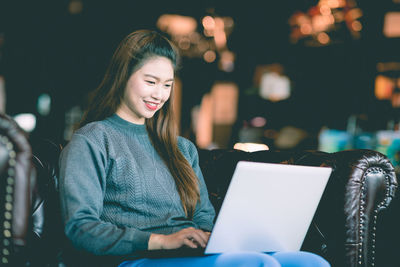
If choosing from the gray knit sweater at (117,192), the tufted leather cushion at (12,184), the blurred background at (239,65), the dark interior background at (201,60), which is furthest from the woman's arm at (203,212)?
the dark interior background at (201,60)

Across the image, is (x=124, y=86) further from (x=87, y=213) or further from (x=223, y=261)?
(x=223, y=261)

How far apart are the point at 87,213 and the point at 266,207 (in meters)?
0.51

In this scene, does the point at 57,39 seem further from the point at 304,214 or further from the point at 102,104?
the point at 304,214

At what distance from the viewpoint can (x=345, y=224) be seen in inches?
63.4

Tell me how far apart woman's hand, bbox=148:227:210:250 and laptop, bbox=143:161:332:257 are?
0.11 ft

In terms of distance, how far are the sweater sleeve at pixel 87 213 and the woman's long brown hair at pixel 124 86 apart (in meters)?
0.29

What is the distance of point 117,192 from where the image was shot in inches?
53.5

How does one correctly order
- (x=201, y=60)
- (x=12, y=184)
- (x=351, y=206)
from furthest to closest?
1. (x=201, y=60)
2. (x=351, y=206)
3. (x=12, y=184)

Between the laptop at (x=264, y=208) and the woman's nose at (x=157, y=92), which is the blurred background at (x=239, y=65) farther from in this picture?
the laptop at (x=264, y=208)

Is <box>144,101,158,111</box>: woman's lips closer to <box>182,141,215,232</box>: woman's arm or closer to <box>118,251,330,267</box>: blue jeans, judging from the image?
<box>182,141,215,232</box>: woman's arm

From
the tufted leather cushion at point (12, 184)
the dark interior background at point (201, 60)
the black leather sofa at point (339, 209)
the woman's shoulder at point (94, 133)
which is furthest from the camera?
the dark interior background at point (201, 60)

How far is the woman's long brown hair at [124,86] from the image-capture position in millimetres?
1478

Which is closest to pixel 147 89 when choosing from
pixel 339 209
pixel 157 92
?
pixel 157 92

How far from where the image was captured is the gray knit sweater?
1168 mm
